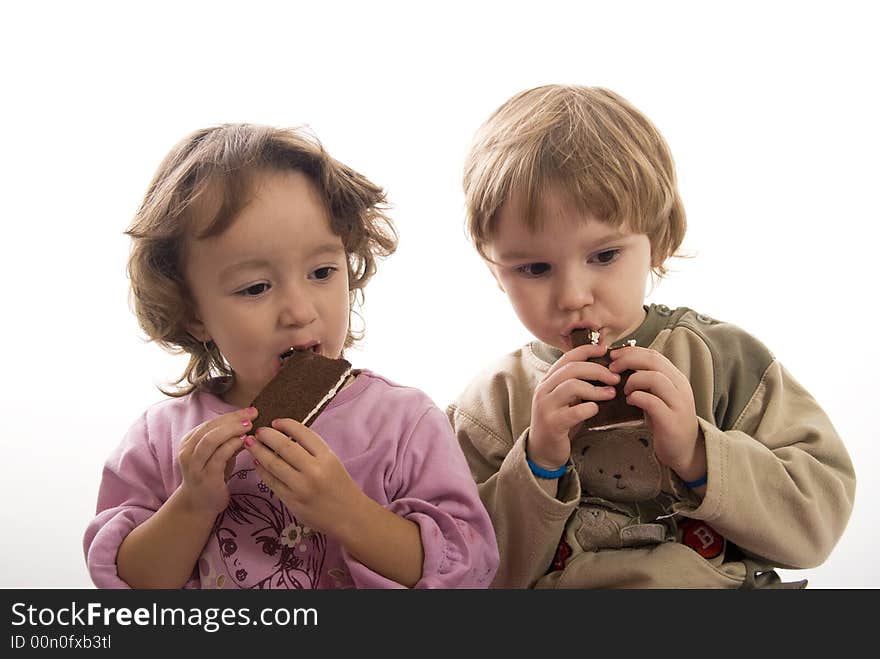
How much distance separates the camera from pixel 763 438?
2.05m

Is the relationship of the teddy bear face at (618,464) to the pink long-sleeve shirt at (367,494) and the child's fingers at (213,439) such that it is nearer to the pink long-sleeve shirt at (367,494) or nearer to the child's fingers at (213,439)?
the pink long-sleeve shirt at (367,494)

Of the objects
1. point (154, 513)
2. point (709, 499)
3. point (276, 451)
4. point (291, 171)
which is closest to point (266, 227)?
point (291, 171)

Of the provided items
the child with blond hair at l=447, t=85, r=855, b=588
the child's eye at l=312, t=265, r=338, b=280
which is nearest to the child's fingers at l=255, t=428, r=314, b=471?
the child's eye at l=312, t=265, r=338, b=280

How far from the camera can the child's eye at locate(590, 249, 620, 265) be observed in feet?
6.63

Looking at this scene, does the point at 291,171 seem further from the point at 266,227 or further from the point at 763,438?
the point at 763,438

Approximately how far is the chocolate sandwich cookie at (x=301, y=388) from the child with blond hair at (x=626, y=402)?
0.38 meters

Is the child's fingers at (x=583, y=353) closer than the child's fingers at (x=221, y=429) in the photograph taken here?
No

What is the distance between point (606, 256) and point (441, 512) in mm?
575

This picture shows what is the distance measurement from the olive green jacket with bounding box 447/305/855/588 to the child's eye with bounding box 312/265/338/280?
484mm

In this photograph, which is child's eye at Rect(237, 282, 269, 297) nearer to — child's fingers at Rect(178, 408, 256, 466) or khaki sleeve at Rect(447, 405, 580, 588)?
child's fingers at Rect(178, 408, 256, 466)

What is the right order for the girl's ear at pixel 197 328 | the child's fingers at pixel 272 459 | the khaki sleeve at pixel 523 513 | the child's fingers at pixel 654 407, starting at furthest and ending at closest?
the girl's ear at pixel 197 328 → the khaki sleeve at pixel 523 513 → the child's fingers at pixel 654 407 → the child's fingers at pixel 272 459

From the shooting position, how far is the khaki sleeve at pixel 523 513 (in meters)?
2.01

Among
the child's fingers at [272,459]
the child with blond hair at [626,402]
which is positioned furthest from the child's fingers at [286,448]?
the child with blond hair at [626,402]

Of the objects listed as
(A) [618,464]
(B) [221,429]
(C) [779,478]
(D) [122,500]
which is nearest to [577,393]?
(A) [618,464]
